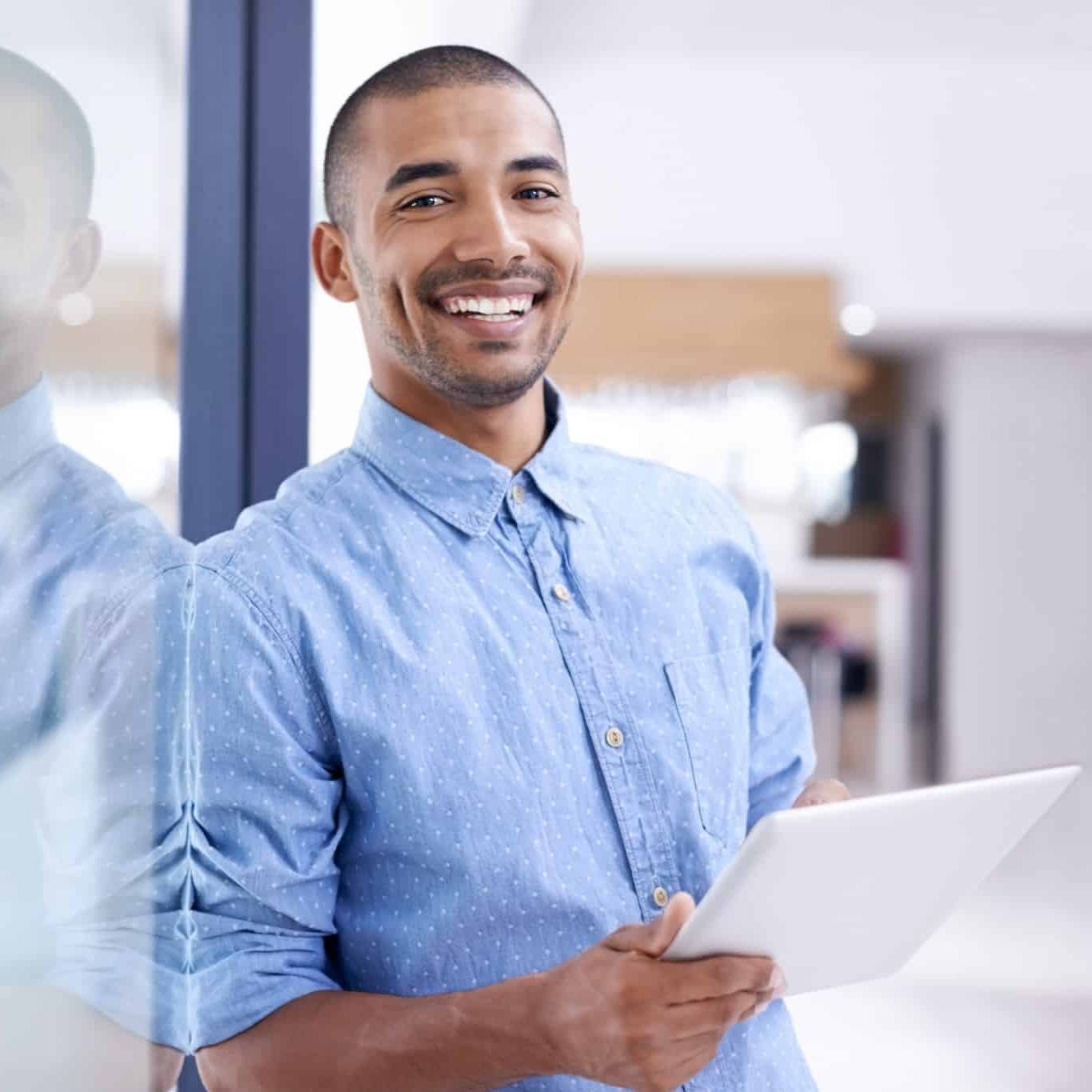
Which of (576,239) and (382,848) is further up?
(576,239)

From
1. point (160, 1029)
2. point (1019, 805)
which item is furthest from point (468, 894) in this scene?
point (1019, 805)

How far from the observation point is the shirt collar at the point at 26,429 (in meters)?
0.60

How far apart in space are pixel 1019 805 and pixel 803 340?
13.4ft

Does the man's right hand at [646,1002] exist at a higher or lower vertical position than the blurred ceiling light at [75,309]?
lower

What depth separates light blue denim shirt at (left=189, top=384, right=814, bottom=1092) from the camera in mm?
801

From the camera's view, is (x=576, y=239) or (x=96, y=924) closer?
(x=96, y=924)

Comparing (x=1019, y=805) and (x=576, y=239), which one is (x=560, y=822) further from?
(x=576, y=239)

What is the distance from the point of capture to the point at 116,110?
75 centimetres

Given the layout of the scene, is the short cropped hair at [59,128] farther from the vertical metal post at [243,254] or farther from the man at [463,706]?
the vertical metal post at [243,254]

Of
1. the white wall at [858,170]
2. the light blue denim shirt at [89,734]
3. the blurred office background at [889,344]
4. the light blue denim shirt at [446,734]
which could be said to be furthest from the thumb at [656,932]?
the white wall at [858,170]

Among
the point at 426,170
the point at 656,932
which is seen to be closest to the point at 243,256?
the point at 426,170


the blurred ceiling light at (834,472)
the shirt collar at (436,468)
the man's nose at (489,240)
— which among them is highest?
the man's nose at (489,240)

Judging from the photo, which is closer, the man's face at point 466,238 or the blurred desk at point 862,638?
the man's face at point 466,238

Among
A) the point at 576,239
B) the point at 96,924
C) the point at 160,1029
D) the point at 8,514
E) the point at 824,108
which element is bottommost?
the point at 160,1029
